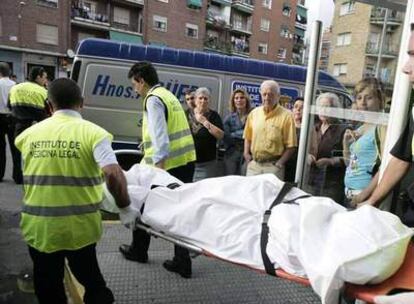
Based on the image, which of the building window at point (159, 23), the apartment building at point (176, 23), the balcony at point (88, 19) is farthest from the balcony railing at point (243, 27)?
the balcony at point (88, 19)

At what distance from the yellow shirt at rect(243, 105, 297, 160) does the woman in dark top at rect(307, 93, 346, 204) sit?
332mm

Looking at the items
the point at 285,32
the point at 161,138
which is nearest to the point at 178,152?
the point at 161,138

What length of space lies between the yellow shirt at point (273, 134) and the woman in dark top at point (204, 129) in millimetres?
678

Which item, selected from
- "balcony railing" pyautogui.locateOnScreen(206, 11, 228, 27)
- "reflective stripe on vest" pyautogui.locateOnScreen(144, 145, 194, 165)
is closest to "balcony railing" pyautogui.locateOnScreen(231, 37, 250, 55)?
"balcony railing" pyautogui.locateOnScreen(206, 11, 228, 27)

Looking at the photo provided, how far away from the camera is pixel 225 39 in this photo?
40.8m

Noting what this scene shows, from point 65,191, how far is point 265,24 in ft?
151

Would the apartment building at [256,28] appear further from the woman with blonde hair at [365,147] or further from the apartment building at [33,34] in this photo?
the woman with blonde hair at [365,147]

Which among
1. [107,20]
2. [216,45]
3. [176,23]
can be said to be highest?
[176,23]

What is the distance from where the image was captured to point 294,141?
3.99m

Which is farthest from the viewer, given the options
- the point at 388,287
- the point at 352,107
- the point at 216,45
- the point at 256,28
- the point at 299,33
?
the point at 299,33

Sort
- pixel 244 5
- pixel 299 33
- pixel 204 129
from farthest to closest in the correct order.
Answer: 1. pixel 299 33
2. pixel 244 5
3. pixel 204 129

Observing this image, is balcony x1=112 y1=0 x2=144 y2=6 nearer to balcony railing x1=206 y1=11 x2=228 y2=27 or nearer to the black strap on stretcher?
balcony railing x1=206 y1=11 x2=228 y2=27

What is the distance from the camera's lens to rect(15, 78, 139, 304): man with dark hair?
2152mm

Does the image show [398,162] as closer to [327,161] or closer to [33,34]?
[327,161]
